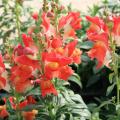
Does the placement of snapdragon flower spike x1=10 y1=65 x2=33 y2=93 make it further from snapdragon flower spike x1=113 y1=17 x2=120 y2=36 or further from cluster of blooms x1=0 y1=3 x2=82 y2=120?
snapdragon flower spike x1=113 y1=17 x2=120 y2=36

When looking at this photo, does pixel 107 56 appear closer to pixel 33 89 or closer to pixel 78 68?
pixel 33 89

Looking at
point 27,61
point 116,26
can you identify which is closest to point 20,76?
point 27,61

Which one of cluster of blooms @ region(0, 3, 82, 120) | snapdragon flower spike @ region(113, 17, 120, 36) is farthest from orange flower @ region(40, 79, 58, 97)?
snapdragon flower spike @ region(113, 17, 120, 36)

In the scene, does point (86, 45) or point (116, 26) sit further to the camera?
point (86, 45)

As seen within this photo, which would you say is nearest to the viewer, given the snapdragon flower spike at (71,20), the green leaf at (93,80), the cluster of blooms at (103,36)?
the cluster of blooms at (103,36)

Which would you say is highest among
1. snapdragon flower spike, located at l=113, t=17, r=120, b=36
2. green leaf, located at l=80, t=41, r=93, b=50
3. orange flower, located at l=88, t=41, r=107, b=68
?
snapdragon flower spike, located at l=113, t=17, r=120, b=36

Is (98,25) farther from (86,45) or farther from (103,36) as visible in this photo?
(86,45)

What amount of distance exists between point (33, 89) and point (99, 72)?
30.3 inches

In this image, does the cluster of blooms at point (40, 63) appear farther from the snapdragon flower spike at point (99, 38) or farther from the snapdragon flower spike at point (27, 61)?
the snapdragon flower spike at point (99, 38)

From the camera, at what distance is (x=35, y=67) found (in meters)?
2.25

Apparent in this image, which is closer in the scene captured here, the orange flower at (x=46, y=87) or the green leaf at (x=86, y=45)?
the orange flower at (x=46, y=87)

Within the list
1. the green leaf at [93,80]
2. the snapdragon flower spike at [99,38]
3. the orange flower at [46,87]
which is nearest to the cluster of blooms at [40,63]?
the orange flower at [46,87]

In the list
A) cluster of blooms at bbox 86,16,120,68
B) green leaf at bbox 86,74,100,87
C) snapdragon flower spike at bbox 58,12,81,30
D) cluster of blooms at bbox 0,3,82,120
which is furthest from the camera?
green leaf at bbox 86,74,100,87

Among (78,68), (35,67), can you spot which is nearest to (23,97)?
(35,67)
